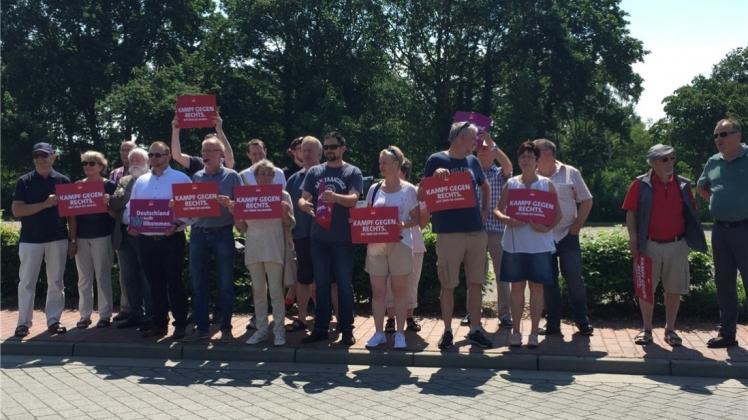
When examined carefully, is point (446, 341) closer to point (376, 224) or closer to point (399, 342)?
point (399, 342)

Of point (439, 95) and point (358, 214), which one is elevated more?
point (439, 95)

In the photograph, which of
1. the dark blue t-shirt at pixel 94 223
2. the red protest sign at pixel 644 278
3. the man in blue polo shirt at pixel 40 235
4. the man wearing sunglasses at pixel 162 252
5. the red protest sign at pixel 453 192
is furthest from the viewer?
the dark blue t-shirt at pixel 94 223

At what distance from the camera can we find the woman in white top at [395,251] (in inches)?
267

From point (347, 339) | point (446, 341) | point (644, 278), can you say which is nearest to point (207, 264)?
point (347, 339)

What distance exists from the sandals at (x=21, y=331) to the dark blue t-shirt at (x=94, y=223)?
119cm

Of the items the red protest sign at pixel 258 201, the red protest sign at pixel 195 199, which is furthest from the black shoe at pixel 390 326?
the red protest sign at pixel 195 199

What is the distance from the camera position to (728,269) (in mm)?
6859

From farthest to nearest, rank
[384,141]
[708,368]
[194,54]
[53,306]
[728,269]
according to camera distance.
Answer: [194,54] < [384,141] < [53,306] < [728,269] < [708,368]

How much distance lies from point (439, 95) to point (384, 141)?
6397 millimetres

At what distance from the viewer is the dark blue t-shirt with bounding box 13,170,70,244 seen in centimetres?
766

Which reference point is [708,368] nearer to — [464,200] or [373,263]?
[464,200]

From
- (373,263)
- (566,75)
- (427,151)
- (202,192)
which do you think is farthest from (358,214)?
(566,75)

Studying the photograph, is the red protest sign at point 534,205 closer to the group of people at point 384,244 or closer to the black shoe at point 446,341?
the group of people at point 384,244

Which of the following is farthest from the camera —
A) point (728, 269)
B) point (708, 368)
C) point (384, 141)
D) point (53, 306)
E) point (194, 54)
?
point (194, 54)
